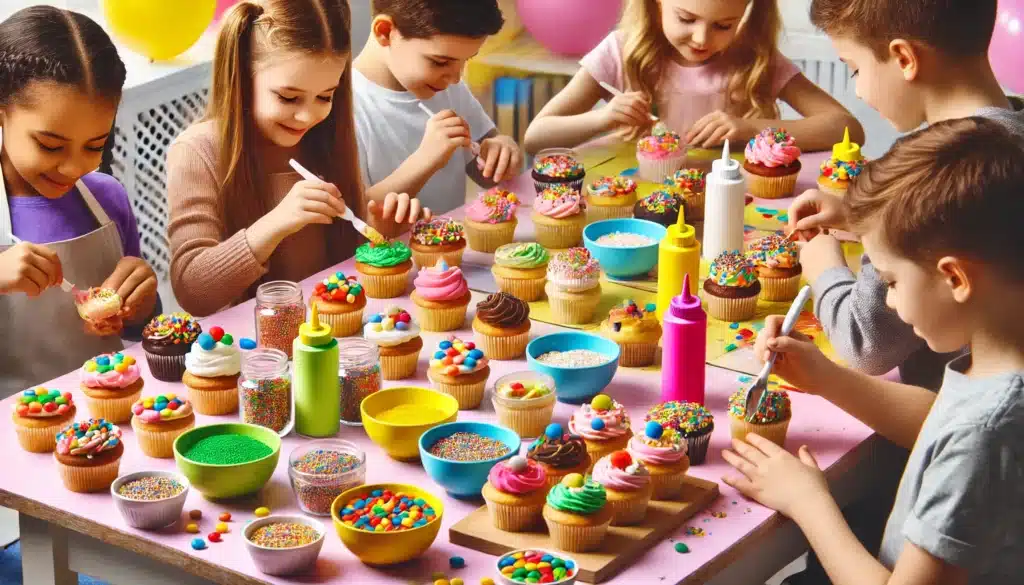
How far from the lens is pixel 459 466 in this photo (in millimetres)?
1837

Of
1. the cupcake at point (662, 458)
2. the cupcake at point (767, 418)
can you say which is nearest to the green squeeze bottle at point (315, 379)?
the cupcake at point (662, 458)

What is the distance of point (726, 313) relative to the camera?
249 centimetres

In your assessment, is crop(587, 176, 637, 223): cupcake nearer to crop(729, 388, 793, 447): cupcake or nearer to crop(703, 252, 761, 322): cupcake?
crop(703, 252, 761, 322): cupcake

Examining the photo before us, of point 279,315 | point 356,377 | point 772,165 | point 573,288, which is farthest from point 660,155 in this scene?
point 356,377

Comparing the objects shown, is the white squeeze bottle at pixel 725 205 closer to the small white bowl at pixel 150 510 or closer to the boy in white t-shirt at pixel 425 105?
the boy in white t-shirt at pixel 425 105

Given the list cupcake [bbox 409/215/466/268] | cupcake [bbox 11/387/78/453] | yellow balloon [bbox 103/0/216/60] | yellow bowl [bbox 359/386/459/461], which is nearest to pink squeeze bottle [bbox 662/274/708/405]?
yellow bowl [bbox 359/386/459/461]

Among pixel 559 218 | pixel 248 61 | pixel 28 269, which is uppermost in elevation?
pixel 248 61

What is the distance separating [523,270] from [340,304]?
381mm

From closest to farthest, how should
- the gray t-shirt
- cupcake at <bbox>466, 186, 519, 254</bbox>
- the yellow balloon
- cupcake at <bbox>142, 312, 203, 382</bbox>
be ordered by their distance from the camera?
1. the gray t-shirt
2. cupcake at <bbox>142, 312, 203, 382</bbox>
3. cupcake at <bbox>466, 186, 519, 254</bbox>
4. the yellow balloon

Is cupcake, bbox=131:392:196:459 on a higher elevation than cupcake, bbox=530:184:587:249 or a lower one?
higher

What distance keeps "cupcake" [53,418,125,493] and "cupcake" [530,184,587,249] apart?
3.88ft

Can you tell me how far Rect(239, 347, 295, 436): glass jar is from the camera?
203 centimetres

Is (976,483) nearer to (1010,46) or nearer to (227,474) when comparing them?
(227,474)

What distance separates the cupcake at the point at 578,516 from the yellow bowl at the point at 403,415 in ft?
0.96
